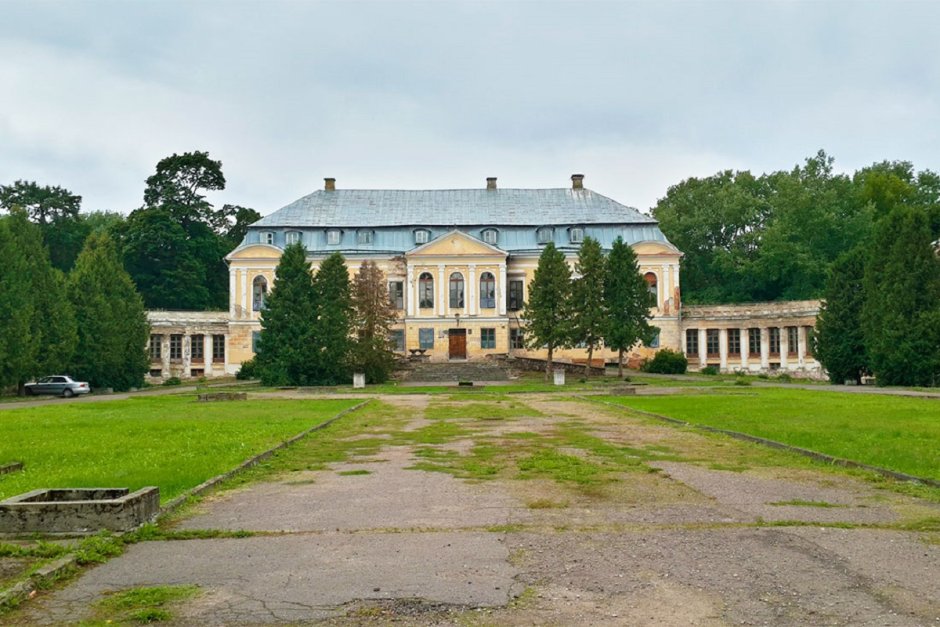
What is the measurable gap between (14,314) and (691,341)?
4840 centimetres

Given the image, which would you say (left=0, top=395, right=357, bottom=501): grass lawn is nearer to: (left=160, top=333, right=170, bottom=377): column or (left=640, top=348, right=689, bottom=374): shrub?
(left=640, top=348, right=689, bottom=374): shrub

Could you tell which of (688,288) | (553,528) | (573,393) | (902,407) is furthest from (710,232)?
(553,528)

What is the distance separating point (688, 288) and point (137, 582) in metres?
78.0

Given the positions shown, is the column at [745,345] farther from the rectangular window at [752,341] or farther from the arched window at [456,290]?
the arched window at [456,290]

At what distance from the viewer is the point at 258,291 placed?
220ft

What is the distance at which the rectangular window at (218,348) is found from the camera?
68375 mm

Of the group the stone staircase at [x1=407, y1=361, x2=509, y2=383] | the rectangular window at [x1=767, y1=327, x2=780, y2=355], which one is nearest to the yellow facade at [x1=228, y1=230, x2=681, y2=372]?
the rectangular window at [x1=767, y1=327, x2=780, y2=355]

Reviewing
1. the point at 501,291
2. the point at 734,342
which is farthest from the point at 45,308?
the point at 734,342

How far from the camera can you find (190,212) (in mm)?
76000

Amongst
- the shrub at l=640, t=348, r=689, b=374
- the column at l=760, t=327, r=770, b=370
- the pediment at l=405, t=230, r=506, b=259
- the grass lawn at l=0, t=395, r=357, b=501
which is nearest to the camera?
the grass lawn at l=0, t=395, r=357, b=501

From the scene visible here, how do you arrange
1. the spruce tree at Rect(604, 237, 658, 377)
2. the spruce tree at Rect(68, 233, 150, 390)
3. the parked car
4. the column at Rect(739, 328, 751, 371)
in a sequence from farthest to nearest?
1. the column at Rect(739, 328, 751, 371)
2. the spruce tree at Rect(604, 237, 658, 377)
3. the spruce tree at Rect(68, 233, 150, 390)
4. the parked car

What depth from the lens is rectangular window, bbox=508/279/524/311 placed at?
221 ft

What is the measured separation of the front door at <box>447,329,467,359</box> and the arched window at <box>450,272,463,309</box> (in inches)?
→ 77.8

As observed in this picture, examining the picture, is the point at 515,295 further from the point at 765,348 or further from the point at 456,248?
the point at 765,348
